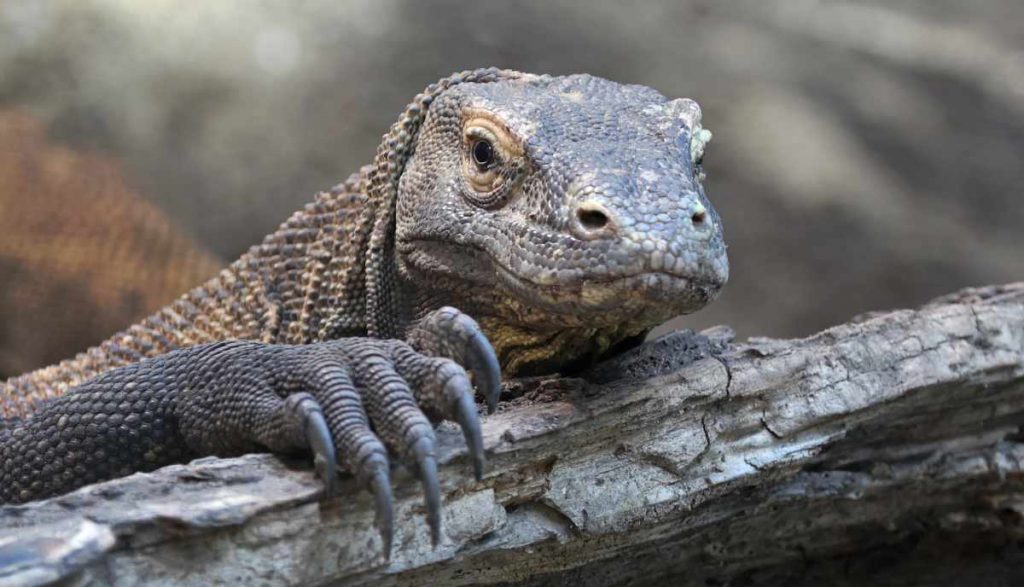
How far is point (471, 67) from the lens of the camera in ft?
15.7

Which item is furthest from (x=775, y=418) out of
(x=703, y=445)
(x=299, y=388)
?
(x=299, y=388)

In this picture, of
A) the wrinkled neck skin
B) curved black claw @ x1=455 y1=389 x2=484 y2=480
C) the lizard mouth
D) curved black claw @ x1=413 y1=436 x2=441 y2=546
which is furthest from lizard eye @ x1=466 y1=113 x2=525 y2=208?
curved black claw @ x1=413 y1=436 x2=441 y2=546

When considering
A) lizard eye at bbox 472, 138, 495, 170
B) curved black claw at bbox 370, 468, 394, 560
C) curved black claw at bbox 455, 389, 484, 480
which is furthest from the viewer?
lizard eye at bbox 472, 138, 495, 170

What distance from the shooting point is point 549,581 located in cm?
300

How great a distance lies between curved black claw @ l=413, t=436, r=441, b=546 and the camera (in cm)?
217

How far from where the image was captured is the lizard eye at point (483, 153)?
2951 mm

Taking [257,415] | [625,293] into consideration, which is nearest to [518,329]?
[625,293]

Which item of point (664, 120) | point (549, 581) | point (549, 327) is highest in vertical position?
point (664, 120)

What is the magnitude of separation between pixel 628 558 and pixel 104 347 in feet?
7.69

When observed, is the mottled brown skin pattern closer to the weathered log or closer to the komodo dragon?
the komodo dragon

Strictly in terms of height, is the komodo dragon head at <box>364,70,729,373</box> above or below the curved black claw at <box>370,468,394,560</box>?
above

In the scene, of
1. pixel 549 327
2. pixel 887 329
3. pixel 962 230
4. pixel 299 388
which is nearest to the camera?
pixel 299 388

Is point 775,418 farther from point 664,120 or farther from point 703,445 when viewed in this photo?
point 664,120

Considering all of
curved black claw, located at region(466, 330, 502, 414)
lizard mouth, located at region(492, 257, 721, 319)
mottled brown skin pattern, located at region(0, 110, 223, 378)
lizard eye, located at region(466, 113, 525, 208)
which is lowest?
curved black claw, located at region(466, 330, 502, 414)
